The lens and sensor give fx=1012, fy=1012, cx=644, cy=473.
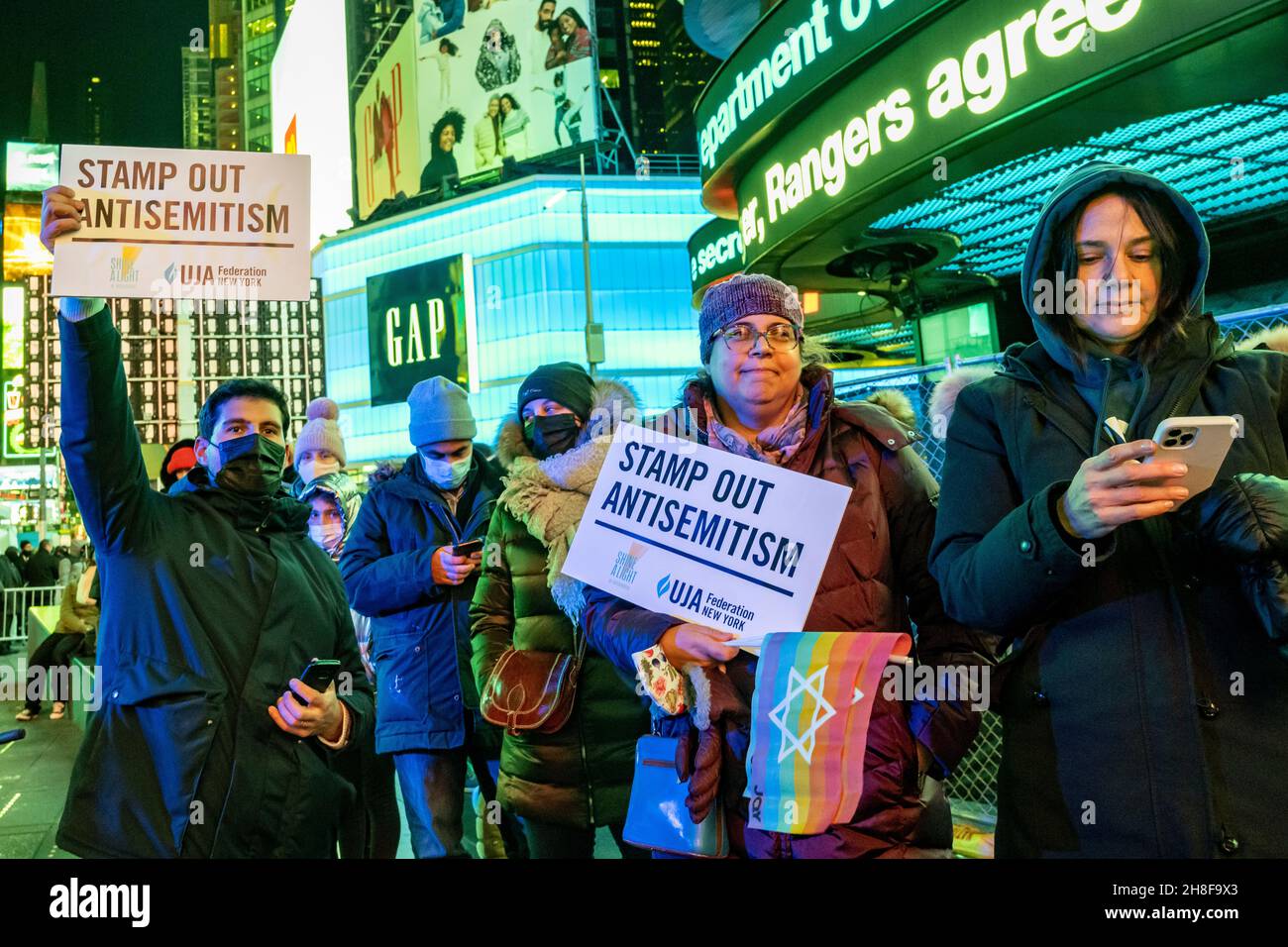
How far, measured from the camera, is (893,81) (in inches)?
321

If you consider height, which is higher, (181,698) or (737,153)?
(737,153)

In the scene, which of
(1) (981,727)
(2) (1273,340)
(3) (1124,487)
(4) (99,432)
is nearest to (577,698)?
A: (4) (99,432)

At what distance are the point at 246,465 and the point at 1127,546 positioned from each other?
8.46 ft

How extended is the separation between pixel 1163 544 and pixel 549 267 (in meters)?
52.5

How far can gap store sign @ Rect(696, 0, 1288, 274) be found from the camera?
6000 millimetres

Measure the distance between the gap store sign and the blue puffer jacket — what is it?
14.7 feet

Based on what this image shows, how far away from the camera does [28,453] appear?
212 ft

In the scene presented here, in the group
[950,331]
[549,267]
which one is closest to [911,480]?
[950,331]

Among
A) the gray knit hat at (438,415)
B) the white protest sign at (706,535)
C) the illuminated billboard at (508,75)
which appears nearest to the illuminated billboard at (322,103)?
the illuminated billboard at (508,75)

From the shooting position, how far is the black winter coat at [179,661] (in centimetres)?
291

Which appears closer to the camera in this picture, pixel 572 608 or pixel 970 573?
pixel 970 573

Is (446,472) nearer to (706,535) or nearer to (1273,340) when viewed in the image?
(706,535)

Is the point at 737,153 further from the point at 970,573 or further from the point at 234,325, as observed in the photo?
the point at 234,325

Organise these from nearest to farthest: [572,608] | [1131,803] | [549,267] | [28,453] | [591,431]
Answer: [1131,803] → [572,608] → [591,431] → [549,267] → [28,453]
